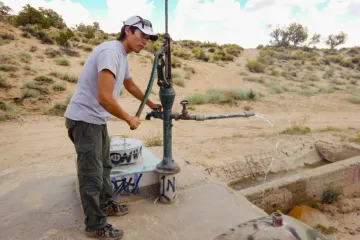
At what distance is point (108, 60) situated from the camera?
1876mm

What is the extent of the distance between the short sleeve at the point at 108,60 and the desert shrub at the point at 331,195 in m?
3.55

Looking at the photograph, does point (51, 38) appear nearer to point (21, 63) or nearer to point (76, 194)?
point (21, 63)

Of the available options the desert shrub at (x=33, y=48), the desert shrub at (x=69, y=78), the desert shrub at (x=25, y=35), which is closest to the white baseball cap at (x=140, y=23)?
the desert shrub at (x=69, y=78)

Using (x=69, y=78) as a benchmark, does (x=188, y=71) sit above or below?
above

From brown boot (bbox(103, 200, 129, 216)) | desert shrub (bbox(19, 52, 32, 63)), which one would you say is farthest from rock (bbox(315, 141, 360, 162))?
desert shrub (bbox(19, 52, 32, 63))

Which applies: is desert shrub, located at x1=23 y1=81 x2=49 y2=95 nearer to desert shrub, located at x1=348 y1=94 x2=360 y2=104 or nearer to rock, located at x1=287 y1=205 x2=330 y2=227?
rock, located at x1=287 y1=205 x2=330 y2=227

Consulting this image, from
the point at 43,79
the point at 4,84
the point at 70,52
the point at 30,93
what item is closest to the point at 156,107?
the point at 30,93

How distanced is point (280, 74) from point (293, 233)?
1837cm

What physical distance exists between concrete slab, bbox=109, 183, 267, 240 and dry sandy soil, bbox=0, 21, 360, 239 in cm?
103

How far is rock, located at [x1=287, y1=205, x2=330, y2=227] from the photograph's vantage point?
379cm

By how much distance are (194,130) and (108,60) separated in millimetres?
5630

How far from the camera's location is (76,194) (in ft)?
9.25

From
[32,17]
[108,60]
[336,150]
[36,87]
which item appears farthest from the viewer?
[32,17]

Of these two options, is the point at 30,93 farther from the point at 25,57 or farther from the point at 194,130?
the point at 194,130
